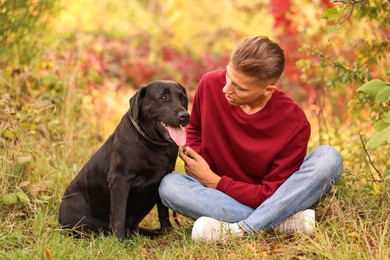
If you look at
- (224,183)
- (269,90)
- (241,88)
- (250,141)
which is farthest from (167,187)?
(269,90)

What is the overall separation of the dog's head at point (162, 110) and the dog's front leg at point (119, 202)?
13.7 inches

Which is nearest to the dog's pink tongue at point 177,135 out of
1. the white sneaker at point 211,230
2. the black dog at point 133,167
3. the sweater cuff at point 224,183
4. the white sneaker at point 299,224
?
the black dog at point 133,167

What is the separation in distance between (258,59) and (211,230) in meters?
1.01

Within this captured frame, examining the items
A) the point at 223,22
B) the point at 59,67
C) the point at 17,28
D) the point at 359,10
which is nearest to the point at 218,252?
the point at 359,10

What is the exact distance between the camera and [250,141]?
3.51 meters

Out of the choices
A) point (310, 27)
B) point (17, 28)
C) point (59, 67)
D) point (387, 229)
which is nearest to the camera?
point (387, 229)

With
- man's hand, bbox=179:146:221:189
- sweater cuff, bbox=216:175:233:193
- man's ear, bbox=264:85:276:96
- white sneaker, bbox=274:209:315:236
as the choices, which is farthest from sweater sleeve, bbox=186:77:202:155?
white sneaker, bbox=274:209:315:236

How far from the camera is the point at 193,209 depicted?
344 cm

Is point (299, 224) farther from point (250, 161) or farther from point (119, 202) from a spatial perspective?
point (119, 202)

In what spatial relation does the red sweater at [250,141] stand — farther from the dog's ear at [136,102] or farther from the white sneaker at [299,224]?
the dog's ear at [136,102]

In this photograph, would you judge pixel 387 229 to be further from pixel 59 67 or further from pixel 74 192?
pixel 59 67

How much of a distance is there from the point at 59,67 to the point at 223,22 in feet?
44.8

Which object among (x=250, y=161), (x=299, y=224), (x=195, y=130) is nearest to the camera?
(x=299, y=224)

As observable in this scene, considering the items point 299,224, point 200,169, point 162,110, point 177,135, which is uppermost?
point 162,110
